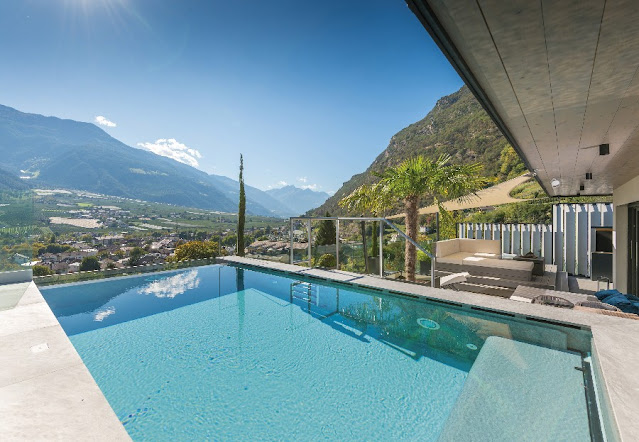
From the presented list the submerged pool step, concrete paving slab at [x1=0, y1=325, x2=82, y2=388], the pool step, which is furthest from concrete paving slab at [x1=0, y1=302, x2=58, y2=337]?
the submerged pool step

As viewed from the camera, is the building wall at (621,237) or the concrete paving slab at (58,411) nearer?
the concrete paving slab at (58,411)

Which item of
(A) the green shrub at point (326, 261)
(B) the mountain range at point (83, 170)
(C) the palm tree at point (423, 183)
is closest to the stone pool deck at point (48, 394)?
(A) the green shrub at point (326, 261)

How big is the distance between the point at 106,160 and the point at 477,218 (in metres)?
102

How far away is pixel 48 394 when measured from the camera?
6.23 ft

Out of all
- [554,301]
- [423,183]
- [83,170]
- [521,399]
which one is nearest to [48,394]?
[521,399]

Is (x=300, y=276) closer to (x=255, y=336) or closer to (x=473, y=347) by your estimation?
(x=255, y=336)

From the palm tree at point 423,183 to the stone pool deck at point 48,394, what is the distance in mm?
6174

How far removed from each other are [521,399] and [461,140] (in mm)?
31395

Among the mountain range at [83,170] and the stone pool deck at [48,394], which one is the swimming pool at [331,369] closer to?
the stone pool deck at [48,394]

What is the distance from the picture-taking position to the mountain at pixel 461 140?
25314 mm

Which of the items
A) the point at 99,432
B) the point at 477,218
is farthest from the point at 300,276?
the point at 477,218

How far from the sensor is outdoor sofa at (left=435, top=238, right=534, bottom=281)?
6.38 meters

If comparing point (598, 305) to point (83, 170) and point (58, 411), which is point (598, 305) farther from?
point (83, 170)

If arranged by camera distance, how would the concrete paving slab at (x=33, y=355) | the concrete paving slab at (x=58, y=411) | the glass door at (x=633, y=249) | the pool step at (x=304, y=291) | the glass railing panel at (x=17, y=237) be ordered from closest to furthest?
the concrete paving slab at (x=58, y=411)
the concrete paving slab at (x=33, y=355)
the glass railing panel at (x=17, y=237)
the pool step at (x=304, y=291)
the glass door at (x=633, y=249)
